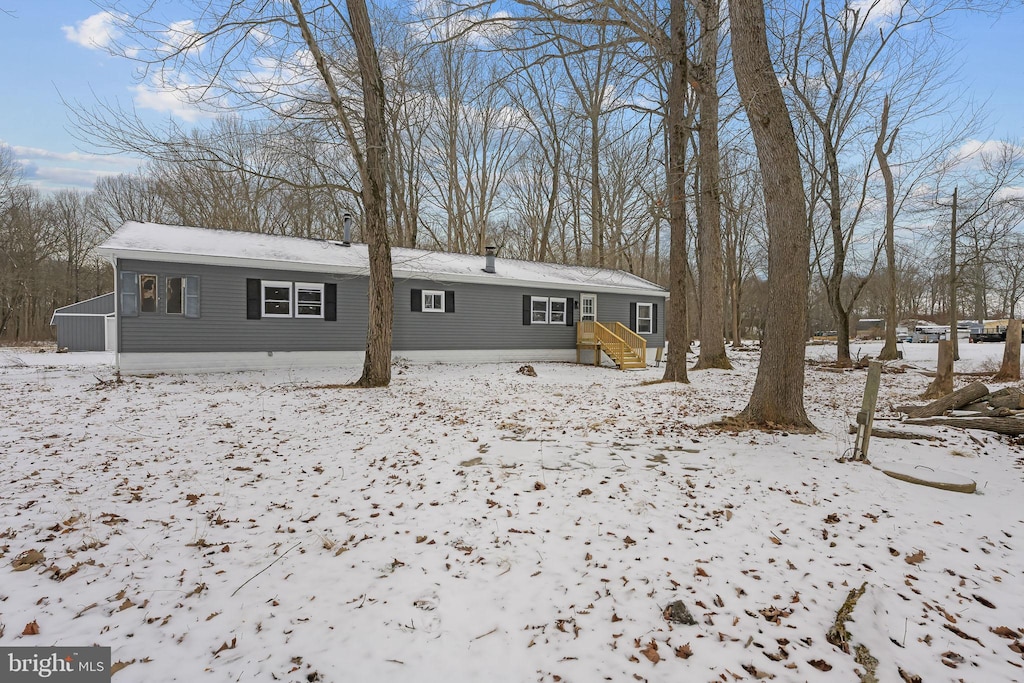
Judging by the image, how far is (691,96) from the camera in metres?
14.6

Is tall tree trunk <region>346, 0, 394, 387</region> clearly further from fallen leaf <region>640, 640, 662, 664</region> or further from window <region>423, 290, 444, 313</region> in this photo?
fallen leaf <region>640, 640, 662, 664</region>

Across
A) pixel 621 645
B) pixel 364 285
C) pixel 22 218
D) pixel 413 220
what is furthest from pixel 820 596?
pixel 22 218

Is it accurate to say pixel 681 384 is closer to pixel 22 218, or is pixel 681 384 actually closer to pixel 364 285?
pixel 364 285

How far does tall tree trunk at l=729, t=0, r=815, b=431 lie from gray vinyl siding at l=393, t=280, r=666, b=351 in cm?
1130

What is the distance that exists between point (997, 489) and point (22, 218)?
38.3m

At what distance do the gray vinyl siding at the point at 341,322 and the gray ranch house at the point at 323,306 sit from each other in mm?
31

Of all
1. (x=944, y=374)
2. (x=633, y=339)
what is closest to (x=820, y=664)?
(x=944, y=374)

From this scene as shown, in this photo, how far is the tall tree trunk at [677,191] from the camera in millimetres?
9422

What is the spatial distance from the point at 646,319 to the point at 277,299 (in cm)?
1353

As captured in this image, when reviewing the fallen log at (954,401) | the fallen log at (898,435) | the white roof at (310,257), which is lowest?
the fallen log at (898,435)

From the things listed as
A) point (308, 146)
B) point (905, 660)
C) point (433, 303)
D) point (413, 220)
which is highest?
point (413, 220)

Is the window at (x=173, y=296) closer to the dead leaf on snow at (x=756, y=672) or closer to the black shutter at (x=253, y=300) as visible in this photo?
the black shutter at (x=253, y=300)

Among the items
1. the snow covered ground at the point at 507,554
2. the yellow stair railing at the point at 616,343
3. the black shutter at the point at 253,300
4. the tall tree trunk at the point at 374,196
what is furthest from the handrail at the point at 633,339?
the black shutter at the point at 253,300

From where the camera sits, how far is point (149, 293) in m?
12.1
